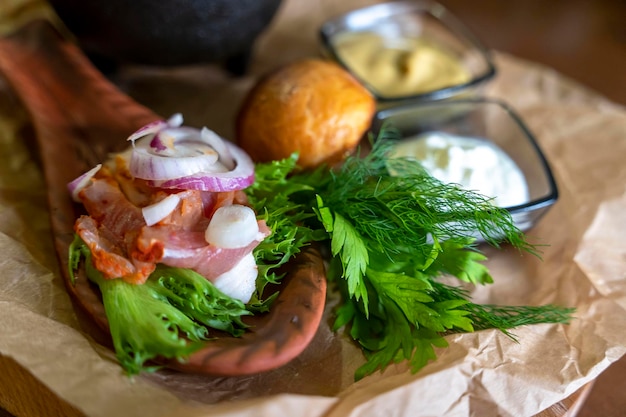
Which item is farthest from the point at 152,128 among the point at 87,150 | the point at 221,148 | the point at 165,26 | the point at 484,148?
the point at 484,148

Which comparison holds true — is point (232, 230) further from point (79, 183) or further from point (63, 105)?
point (63, 105)

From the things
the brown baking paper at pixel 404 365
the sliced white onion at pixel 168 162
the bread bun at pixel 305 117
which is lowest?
the brown baking paper at pixel 404 365

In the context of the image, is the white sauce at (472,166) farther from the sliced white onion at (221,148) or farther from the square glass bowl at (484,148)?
the sliced white onion at (221,148)

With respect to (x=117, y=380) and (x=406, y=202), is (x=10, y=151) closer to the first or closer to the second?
(x=117, y=380)

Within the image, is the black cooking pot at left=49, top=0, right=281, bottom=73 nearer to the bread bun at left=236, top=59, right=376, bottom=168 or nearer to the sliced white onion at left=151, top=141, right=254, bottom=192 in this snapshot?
the bread bun at left=236, top=59, right=376, bottom=168

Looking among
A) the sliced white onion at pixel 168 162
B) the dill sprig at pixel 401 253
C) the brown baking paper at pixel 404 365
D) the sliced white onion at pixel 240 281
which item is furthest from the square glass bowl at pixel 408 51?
the sliced white onion at pixel 240 281

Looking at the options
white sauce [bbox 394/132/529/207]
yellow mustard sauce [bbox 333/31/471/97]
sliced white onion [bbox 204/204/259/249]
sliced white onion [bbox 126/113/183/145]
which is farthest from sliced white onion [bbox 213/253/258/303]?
yellow mustard sauce [bbox 333/31/471/97]

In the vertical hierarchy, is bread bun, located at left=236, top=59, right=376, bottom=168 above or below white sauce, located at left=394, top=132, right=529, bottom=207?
above
